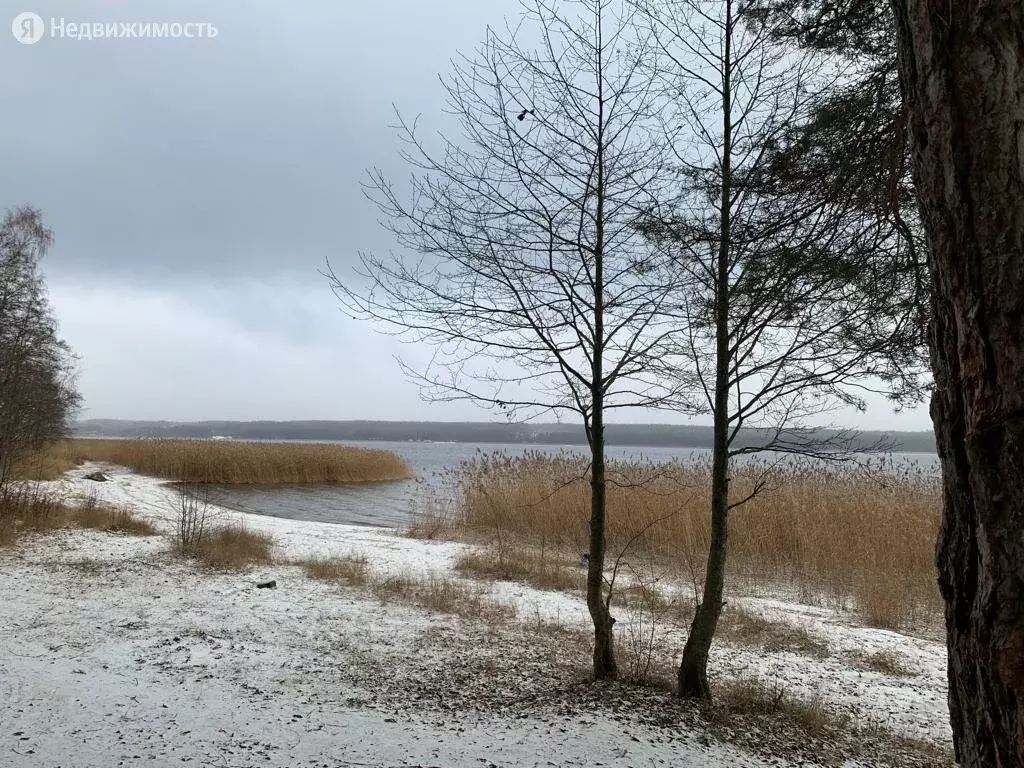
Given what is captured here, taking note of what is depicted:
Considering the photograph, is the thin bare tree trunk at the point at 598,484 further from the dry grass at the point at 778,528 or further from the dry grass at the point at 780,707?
the dry grass at the point at 778,528

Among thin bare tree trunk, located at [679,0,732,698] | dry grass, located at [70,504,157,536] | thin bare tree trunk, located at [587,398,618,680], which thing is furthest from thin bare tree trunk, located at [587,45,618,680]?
dry grass, located at [70,504,157,536]

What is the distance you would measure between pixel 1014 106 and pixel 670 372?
2.57 m

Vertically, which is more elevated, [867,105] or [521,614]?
[867,105]

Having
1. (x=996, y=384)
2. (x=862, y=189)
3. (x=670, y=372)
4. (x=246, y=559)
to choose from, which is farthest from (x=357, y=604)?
(x=996, y=384)

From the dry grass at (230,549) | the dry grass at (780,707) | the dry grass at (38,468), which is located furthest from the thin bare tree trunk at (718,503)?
the dry grass at (38,468)

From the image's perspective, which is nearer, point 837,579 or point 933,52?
point 933,52

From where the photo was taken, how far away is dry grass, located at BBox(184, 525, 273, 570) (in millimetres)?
6855

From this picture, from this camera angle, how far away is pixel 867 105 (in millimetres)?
2893

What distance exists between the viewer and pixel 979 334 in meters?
1.16

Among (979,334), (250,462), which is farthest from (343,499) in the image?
(979,334)

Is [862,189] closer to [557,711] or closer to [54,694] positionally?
[557,711]

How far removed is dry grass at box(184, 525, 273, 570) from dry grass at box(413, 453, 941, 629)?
132 inches

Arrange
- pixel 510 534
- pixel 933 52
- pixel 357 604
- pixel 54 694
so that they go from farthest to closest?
pixel 510 534, pixel 357 604, pixel 54 694, pixel 933 52

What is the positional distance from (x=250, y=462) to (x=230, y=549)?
1587 centimetres
